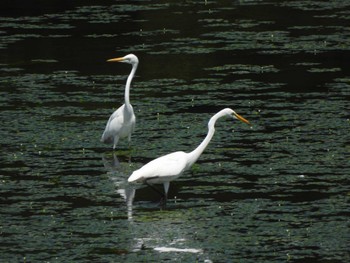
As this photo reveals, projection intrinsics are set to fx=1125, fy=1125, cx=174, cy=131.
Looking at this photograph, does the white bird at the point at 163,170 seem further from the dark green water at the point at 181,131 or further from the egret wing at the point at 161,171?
the dark green water at the point at 181,131

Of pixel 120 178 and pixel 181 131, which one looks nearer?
pixel 120 178

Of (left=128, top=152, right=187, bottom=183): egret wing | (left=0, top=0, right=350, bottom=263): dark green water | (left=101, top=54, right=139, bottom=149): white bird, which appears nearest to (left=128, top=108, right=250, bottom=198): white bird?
(left=128, top=152, right=187, bottom=183): egret wing

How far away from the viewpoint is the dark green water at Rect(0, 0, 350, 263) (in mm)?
10336

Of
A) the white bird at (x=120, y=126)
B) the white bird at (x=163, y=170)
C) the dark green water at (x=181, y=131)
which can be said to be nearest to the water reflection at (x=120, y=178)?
the dark green water at (x=181, y=131)

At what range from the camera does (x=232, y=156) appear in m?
13.4

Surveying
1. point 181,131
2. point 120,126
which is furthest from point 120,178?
point 181,131

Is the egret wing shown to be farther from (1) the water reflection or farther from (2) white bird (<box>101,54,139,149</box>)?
(2) white bird (<box>101,54,139,149</box>)

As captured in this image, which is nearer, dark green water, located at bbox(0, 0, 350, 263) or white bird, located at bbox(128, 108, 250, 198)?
dark green water, located at bbox(0, 0, 350, 263)

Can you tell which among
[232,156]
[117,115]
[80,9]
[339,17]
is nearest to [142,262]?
[232,156]

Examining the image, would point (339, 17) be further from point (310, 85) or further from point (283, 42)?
point (310, 85)

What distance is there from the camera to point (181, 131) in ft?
48.2

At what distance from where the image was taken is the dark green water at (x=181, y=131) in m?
10.3

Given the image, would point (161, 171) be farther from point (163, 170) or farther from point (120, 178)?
point (120, 178)

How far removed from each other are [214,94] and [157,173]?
5526mm
